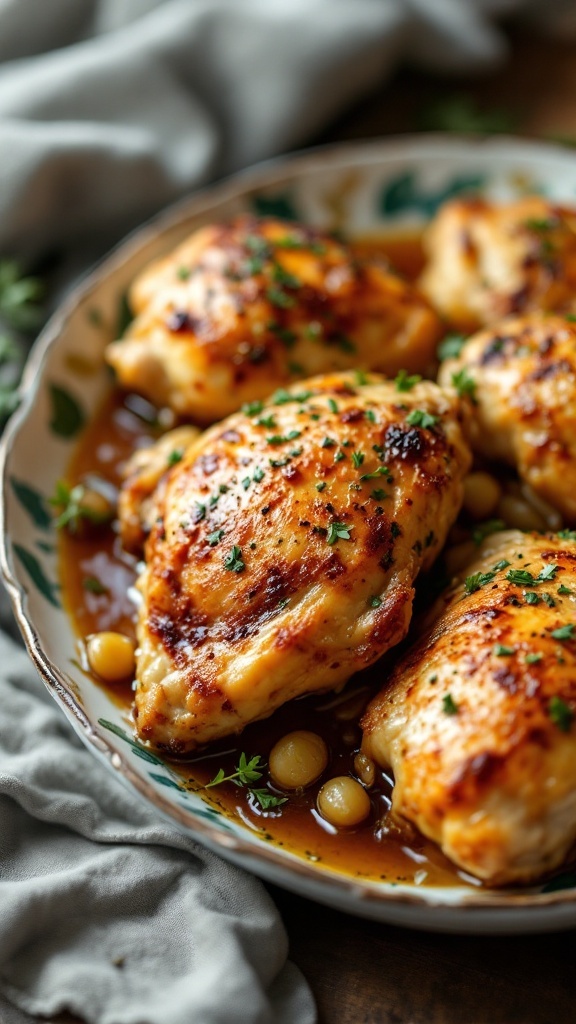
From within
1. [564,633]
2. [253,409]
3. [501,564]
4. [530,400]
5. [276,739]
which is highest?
[253,409]

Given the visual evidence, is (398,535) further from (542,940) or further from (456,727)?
(542,940)

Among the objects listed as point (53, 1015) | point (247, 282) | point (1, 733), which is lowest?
point (53, 1015)

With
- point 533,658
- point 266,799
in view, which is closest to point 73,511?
point 266,799

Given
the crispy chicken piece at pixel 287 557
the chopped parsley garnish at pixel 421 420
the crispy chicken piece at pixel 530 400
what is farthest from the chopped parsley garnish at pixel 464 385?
the chopped parsley garnish at pixel 421 420

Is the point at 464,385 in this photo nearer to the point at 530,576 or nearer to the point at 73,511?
the point at 530,576

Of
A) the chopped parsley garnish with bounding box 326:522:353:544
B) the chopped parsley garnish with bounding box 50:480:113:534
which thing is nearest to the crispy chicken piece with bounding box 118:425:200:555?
the chopped parsley garnish with bounding box 50:480:113:534

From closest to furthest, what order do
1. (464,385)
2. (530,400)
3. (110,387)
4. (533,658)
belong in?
(533,658)
(530,400)
(464,385)
(110,387)

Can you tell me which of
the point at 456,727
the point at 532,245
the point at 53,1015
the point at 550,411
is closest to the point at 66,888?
the point at 53,1015
